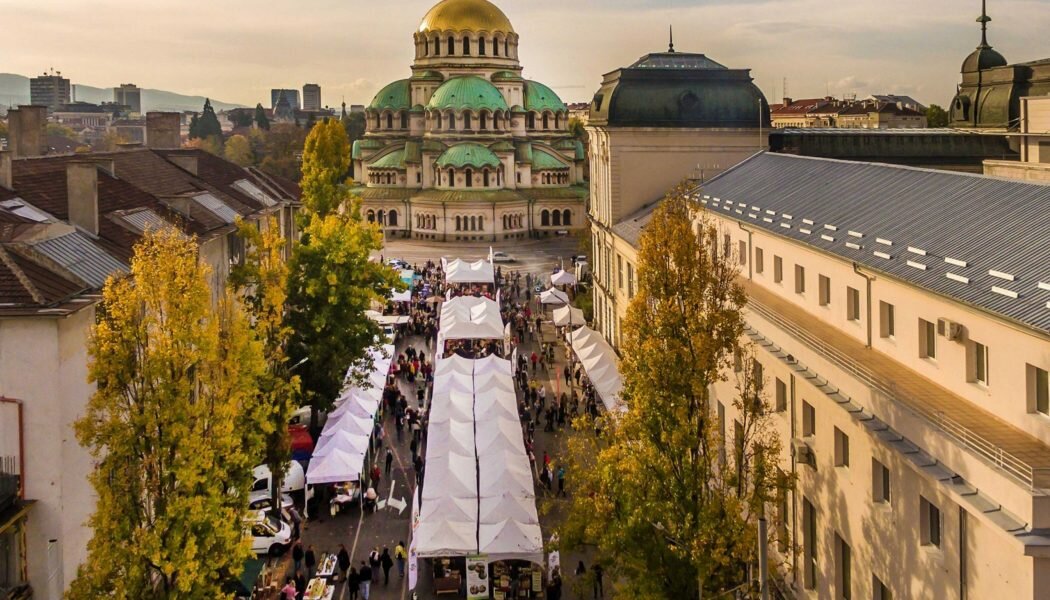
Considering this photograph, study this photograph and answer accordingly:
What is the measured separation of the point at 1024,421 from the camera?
15.6 metres

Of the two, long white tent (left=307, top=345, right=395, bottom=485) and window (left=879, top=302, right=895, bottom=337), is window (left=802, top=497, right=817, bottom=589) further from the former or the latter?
long white tent (left=307, top=345, right=395, bottom=485)

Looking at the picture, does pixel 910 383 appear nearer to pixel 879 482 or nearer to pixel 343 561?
pixel 879 482

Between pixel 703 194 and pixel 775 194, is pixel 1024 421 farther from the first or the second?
pixel 703 194

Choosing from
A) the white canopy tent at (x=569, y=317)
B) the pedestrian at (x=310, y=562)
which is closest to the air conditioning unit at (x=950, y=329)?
the pedestrian at (x=310, y=562)

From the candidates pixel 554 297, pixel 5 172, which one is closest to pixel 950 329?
pixel 5 172

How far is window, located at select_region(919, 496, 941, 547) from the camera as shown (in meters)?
16.3

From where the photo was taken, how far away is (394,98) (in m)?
113

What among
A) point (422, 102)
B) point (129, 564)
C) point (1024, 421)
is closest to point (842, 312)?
point (1024, 421)

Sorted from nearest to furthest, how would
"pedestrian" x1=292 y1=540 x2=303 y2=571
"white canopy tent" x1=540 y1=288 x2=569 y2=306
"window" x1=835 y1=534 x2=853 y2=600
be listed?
1. "window" x1=835 y1=534 x2=853 y2=600
2. "pedestrian" x1=292 y1=540 x2=303 y2=571
3. "white canopy tent" x1=540 y1=288 x2=569 y2=306

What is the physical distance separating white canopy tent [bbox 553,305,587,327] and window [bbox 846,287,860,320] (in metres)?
31.0

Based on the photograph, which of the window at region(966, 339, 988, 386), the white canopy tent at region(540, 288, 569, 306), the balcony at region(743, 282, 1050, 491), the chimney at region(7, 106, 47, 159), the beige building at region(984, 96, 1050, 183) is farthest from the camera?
the white canopy tent at region(540, 288, 569, 306)

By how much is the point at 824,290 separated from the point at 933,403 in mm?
7473

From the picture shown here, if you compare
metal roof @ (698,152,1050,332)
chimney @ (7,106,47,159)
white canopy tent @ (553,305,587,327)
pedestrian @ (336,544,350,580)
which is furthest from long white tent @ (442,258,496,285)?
pedestrian @ (336,544,350,580)

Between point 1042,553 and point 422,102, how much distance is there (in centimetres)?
10267
